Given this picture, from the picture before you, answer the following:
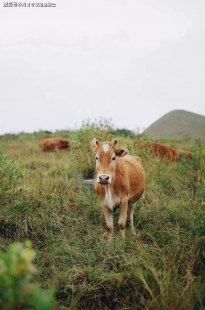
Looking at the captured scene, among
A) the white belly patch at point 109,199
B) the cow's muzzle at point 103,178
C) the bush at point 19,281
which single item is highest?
the bush at point 19,281

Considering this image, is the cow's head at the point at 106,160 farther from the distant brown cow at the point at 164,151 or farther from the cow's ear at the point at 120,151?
the distant brown cow at the point at 164,151

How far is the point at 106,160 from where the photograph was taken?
18.6 feet

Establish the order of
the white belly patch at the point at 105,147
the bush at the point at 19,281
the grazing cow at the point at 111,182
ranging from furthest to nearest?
the white belly patch at the point at 105,147
the grazing cow at the point at 111,182
the bush at the point at 19,281

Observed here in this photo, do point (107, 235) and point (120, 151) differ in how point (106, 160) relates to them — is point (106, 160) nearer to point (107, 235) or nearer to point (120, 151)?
point (120, 151)

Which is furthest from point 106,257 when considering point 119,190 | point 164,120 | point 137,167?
point 164,120

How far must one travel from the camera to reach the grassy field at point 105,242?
4.16 m

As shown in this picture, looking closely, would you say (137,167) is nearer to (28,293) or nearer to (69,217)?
(69,217)

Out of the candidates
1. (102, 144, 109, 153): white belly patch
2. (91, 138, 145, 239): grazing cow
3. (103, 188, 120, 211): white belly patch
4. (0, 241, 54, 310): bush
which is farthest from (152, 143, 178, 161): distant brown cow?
(0, 241, 54, 310): bush

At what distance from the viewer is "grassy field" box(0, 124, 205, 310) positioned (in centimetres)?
416

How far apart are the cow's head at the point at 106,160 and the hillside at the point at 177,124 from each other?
85.5ft

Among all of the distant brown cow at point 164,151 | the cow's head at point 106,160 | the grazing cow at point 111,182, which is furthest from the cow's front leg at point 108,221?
the distant brown cow at point 164,151

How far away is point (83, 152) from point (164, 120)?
28.5m

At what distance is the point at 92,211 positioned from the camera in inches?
265

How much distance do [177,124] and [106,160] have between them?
30425 mm
